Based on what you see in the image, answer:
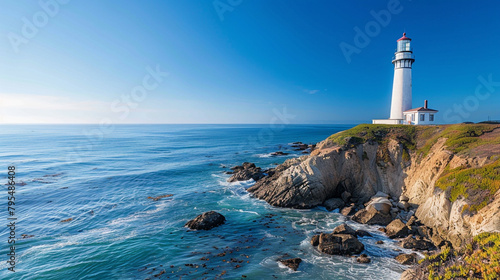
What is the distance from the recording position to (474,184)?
57.9 feet

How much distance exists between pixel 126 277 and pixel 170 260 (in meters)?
2.91

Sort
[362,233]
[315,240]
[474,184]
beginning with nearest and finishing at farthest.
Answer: [474,184] → [315,240] → [362,233]

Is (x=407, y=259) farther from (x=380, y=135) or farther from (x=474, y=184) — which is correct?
(x=380, y=135)

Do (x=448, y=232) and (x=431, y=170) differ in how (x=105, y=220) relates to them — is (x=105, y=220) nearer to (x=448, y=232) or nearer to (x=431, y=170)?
(x=448, y=232)

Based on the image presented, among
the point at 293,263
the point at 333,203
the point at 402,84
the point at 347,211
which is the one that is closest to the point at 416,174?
the point at 347,211

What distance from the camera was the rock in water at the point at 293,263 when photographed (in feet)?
50.3

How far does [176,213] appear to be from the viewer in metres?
25.9

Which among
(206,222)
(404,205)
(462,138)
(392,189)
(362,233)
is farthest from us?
(392,189)

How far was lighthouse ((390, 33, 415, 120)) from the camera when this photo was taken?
4166 centimetres

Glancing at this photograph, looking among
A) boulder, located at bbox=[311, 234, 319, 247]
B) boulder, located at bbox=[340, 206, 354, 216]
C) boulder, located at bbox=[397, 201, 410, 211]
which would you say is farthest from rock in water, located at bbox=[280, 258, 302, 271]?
boulder, located at bbox=[397, 201, 410, 211]

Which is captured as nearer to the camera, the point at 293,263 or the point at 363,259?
the point at 293,263

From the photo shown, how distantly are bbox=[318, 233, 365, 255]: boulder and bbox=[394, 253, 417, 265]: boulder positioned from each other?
2338 mm

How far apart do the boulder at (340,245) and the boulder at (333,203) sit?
28.8ft

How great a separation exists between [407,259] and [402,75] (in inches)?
1494
